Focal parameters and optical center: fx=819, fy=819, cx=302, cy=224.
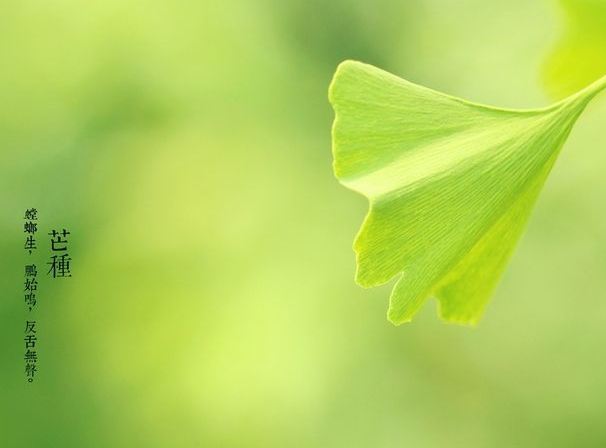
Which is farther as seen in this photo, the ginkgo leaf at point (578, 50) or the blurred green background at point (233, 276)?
the blurred green background at point (233, 276)

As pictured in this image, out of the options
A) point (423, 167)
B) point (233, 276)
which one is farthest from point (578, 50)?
point (233, 276)

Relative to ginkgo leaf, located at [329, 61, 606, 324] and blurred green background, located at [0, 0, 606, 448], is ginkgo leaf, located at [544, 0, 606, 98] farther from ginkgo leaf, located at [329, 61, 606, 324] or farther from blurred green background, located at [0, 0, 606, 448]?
blurred green background, located at [0, 0, 606, 448]

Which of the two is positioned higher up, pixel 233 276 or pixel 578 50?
pixel 233 276

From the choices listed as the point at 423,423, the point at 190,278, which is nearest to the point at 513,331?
the point at 423,423

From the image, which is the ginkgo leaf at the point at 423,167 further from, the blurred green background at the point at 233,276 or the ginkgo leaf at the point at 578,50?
the blurred green background at the point at 233,276

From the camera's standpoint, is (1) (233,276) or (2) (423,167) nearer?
(2) (423,167)

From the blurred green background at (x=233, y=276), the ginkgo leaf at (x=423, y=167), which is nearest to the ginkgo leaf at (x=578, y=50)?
the ginkgo leaf at (x=423, y=167)

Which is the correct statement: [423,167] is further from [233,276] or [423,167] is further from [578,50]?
[233,276]
